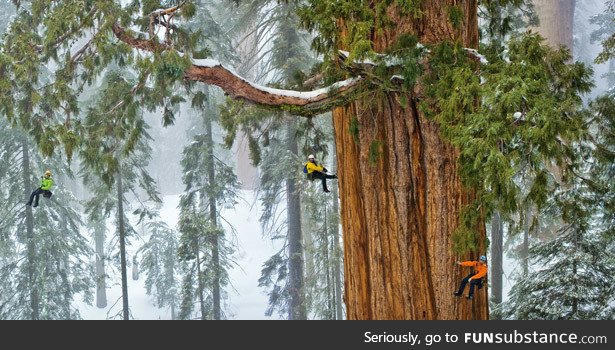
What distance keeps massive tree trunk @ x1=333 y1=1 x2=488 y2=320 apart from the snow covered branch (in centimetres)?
19

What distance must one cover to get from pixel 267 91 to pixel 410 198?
128cm

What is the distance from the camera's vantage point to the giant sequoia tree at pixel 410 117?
4.38 metres

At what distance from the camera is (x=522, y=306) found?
9789 mm

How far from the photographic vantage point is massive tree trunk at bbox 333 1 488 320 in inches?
199

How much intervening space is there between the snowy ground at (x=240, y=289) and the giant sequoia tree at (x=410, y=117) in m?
19.2

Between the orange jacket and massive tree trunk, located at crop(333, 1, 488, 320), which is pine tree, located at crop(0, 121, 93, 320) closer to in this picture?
massive tree trunk, located at crop(333, 1, 488, 320)

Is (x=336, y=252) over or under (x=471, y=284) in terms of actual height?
over

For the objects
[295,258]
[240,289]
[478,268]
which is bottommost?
[478,268]

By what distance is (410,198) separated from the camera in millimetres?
5148

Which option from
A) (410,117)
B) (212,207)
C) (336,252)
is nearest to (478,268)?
(410,117)

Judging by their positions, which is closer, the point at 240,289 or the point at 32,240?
the point at 32,240

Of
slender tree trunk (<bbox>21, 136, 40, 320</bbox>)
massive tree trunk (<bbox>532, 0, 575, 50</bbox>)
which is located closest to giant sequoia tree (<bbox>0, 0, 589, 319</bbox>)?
slender tree trunk (<bbox>21, 136, 40, 320</bbox>)

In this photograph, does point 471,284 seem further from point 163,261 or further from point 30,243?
point 163,261
